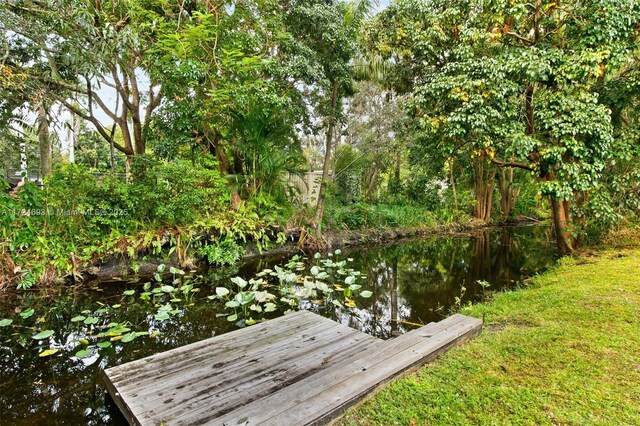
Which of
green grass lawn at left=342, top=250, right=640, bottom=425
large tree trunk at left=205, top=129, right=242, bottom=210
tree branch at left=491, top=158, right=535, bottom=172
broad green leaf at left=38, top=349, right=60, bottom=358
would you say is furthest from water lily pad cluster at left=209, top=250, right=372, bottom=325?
tree branch at left=491, top=158, right=535, bottom=172

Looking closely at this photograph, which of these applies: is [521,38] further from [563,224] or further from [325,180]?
[325,180]

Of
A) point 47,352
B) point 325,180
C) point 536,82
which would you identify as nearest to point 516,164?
A: point 536,82

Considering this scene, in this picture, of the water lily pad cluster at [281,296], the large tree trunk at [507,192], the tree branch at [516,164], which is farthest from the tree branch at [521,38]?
the large tree trunk at [507,192]

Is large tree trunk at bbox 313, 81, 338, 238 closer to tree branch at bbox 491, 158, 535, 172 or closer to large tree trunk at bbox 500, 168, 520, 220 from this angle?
tree branch at bbox 491, 158, 535, 172

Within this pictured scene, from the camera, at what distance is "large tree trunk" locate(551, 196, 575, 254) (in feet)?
18.7

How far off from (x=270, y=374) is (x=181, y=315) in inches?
84.4

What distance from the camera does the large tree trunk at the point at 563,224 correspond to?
5.69 m

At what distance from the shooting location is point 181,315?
3.78 m

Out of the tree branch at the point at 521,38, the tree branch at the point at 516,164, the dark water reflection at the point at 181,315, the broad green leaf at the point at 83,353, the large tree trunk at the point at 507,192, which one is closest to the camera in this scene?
the dark water reflection at the point at 181,315

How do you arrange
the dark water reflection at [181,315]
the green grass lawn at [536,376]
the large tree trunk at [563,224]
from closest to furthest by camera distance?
the green grass lawn at [536,376]
the dark water reflection at [181,315]
the large tree trunk at [563,224]

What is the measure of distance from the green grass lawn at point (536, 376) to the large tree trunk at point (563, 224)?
9.34 feet

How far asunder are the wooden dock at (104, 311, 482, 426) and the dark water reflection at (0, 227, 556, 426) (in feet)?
1.63

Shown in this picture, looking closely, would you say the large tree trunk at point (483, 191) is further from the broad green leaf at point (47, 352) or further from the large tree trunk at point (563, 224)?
the broad green leaf at point (47, 352)

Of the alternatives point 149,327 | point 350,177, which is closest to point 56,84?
point 149,327
